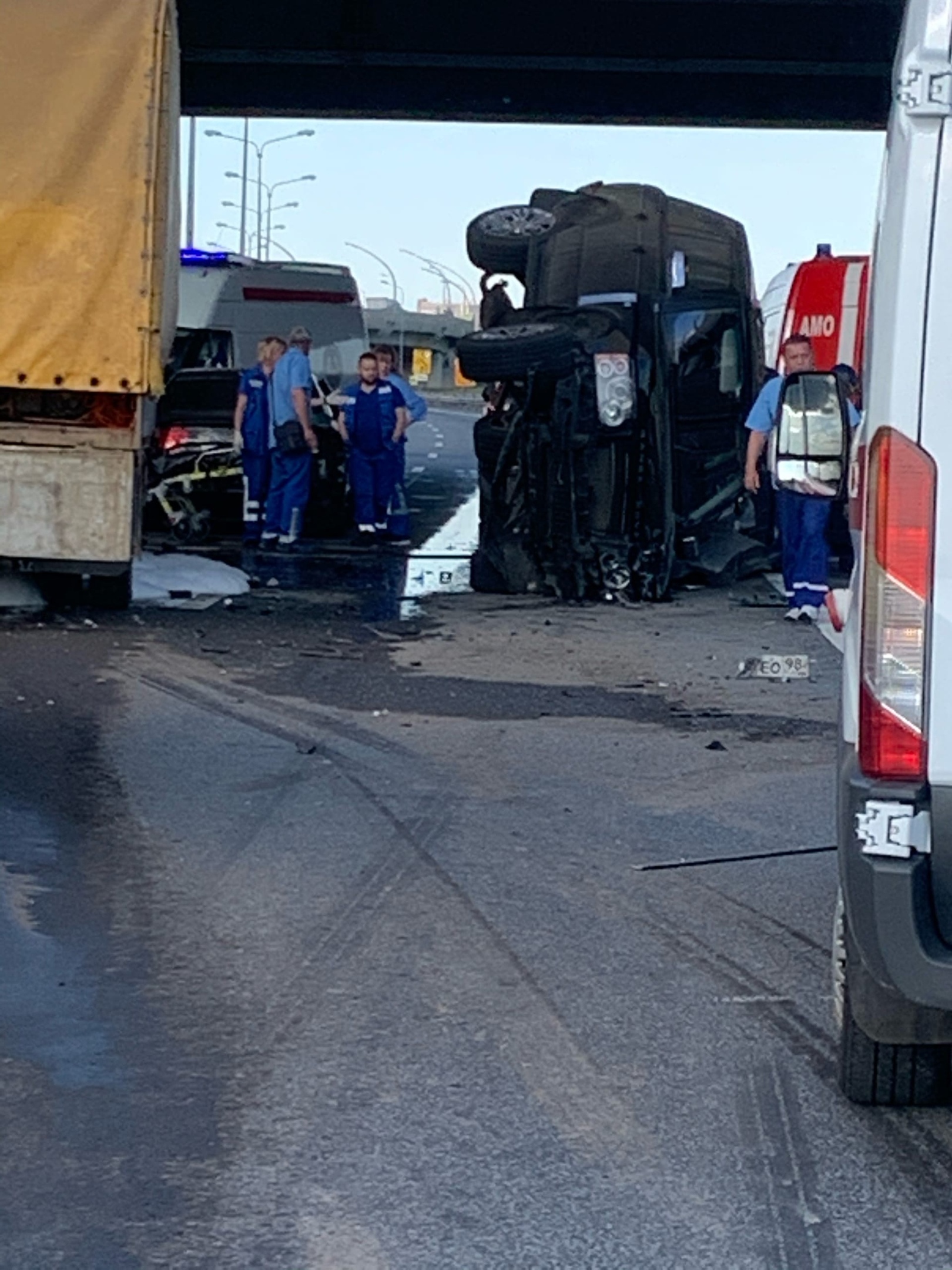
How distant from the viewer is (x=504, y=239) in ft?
53.9

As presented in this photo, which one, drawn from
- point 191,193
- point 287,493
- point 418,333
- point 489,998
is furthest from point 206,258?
point 418,333

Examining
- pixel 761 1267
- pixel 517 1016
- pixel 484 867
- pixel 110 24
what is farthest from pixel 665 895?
pixel 110 24

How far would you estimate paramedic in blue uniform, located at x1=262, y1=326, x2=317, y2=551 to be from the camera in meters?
18.9

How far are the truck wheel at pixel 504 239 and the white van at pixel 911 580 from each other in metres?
12.3

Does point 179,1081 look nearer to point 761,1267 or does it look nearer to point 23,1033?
point 23,1033

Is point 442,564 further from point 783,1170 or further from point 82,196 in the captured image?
point 783,1170

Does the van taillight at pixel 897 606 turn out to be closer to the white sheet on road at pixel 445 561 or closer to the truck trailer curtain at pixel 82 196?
the truck trailer curtain at pixel 82 196

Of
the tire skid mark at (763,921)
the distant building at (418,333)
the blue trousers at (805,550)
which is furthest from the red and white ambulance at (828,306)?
the distant building at (418,333)

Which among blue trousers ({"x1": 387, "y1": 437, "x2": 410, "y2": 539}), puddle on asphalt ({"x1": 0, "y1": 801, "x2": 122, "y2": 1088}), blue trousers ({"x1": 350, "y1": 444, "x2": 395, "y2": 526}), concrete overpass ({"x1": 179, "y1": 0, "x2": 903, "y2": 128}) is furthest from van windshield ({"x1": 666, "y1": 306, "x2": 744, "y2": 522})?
puddle on asphalt ({"x1": 0, "y1": 801, "x2": 122, "y2": 1088})

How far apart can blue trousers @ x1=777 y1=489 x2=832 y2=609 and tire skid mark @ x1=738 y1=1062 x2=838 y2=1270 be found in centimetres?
946

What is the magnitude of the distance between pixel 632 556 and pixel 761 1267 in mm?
11513

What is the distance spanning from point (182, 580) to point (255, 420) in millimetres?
3838

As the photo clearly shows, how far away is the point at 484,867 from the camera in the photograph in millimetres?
7406

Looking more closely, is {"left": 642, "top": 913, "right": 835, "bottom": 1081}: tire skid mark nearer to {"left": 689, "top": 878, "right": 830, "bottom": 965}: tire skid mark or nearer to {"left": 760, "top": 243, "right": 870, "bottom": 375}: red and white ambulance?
{"left": 689, "top": 878, "right": 830, "bottom": 965}: tire skid mark
